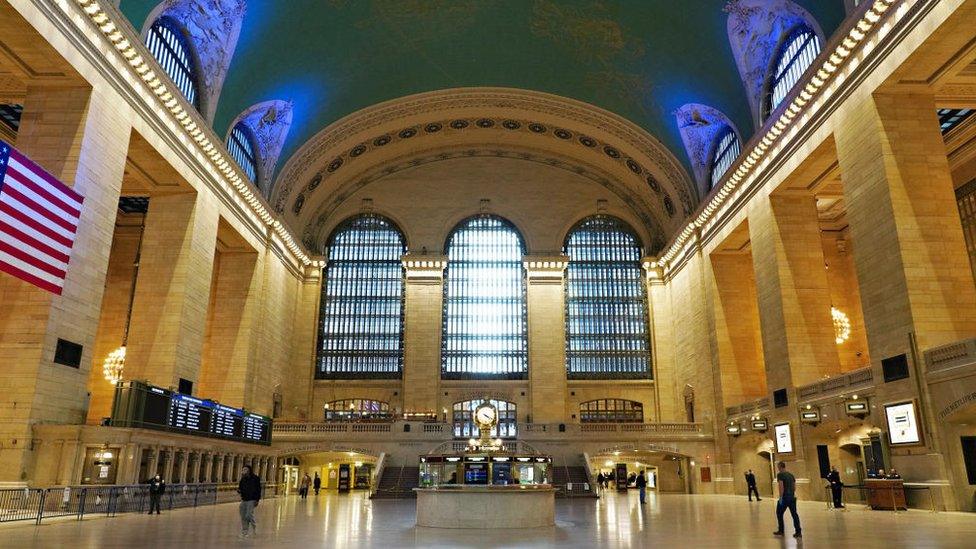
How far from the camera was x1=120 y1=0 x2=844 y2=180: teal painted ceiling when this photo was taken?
77.4 ft

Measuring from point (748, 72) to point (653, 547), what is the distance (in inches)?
796

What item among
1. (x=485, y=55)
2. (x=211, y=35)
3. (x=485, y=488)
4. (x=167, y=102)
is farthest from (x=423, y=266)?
(x=485, y=488)

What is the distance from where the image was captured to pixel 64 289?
584 inches

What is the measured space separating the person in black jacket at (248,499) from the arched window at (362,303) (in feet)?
81.0

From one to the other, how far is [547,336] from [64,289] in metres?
24.4

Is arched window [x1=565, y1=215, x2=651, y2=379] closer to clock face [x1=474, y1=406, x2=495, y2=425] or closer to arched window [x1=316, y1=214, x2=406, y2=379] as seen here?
arched window [x1=316, y1=214, x2=406, y2=379]

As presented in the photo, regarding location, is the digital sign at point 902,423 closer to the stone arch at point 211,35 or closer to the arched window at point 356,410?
the stone arch at point 211,35

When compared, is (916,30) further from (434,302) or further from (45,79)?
(434,302)

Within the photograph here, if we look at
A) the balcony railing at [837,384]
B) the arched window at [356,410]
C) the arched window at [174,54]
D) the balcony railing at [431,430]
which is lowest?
the balcony railing at [431,430]

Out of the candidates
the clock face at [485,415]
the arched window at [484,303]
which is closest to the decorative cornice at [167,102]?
the arched window at [484,303]

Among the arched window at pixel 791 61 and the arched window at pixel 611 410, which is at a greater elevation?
the arched window at pixel 791 61

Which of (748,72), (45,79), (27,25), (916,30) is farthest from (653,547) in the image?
(748,72)

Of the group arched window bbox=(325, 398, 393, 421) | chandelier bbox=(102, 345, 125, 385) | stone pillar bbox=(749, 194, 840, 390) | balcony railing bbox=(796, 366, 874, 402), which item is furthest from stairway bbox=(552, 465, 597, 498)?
chandelier bbox=(102, 345, 125, 385)

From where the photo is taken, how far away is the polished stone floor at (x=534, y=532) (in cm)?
845
